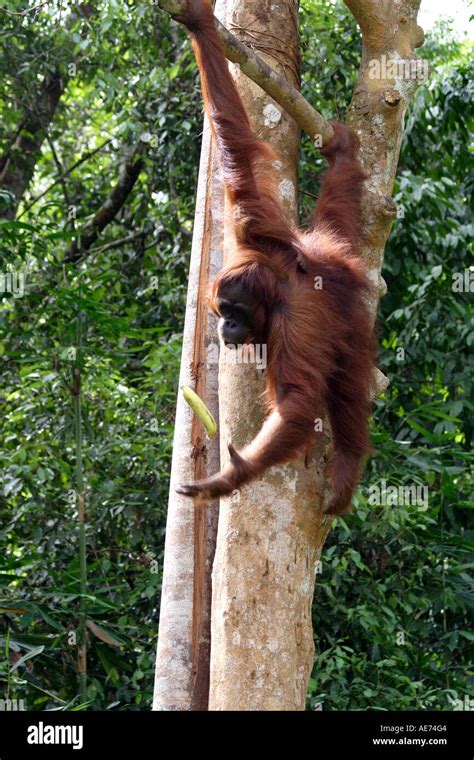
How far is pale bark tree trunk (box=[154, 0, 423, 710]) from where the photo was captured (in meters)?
3.04

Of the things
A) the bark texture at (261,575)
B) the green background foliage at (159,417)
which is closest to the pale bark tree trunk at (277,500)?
the bark texture at (261,575)

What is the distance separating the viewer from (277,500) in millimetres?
3209

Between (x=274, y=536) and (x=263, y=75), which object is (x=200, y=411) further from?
(x=263, y=75)

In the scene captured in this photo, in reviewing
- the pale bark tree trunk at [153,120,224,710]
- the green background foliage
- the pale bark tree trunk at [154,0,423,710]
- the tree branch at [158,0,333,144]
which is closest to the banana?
the pale bark tree trunk at [154,0,423,710]

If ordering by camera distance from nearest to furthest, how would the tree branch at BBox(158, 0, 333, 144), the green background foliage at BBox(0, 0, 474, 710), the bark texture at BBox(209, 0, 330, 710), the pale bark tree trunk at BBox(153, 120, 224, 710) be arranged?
→ the bark texture at BBox(209, 0, 330, 710), the tree branch at BBox(158, 0, 333, 144), the pale bark tree trunk at BBox(153, 120, 224, 710), the green background foliage at BBox(0, 0, 474, 710)

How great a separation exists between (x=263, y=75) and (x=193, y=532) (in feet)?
6.04

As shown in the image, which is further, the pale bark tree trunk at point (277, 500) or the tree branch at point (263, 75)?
the tree branch at point (263, 75)

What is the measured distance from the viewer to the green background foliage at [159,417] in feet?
16.9

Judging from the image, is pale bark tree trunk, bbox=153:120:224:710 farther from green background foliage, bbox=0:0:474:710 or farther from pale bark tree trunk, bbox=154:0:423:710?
green background foliage, bbox=0:0:474:710

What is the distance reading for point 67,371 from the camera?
219 inches

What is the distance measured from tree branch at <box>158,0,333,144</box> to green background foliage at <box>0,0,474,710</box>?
2065 mm

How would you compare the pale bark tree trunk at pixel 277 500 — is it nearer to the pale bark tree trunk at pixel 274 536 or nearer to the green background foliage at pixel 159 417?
the pale bark tree trunk at pixel 274 536

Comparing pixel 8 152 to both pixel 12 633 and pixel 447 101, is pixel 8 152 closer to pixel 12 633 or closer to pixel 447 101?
pixel 447 101

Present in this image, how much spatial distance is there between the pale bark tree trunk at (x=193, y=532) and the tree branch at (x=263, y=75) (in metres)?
0.78
